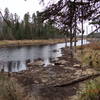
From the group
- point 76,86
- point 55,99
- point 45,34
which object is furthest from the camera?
point 45,34

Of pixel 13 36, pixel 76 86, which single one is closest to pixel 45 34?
pixel 13 36

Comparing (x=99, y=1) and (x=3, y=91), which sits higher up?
(x=99, y=1)

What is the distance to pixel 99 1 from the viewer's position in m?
4.26

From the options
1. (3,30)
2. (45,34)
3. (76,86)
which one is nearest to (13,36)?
(3,30)

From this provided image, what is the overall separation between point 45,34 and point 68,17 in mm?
69273

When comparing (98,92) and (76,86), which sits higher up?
(98,92)

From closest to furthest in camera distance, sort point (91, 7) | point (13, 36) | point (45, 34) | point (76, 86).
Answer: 1. point (91, 7)
2. point (76, 86)
3. point (13, 36)
4. point (45, 34)

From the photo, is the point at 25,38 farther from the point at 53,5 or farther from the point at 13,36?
the point at 53,5

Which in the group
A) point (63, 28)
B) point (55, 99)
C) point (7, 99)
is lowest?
point (55, 99)

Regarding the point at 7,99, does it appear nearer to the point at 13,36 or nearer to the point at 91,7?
the point at 91,7

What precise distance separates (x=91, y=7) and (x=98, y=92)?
6.19 feet

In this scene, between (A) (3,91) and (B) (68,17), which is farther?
(A) (3,91)

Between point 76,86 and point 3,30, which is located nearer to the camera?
point 76,86

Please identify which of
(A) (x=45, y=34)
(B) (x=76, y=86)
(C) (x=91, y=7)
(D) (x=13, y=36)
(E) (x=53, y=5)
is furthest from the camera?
(A) (x=45, y=34)
